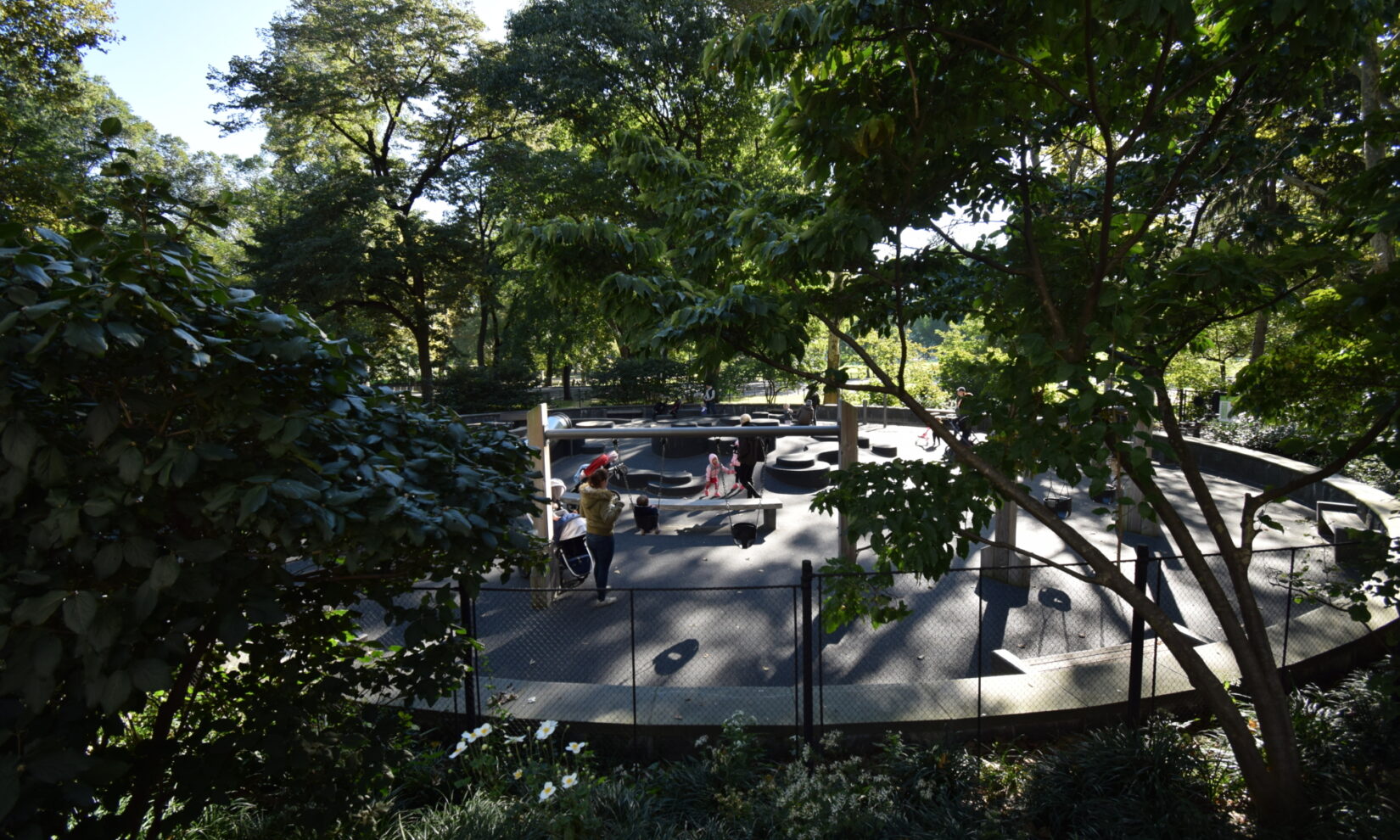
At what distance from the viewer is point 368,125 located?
101 feet

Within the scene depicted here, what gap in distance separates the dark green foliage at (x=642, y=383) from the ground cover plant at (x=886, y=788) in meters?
26.3

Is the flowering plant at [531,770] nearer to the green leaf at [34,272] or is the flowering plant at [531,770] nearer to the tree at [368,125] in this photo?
the green leaf at [34,272]

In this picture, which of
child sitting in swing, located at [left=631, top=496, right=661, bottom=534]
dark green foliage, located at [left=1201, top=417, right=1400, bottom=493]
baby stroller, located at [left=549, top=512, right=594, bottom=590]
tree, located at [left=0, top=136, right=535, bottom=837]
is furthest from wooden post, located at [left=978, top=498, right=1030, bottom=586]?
tree, located at [left=0, top=136, right=535, bottom=837]

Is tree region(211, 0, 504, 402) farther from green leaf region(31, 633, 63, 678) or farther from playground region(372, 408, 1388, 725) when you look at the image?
green leaf region(31, 633, 63, 678)

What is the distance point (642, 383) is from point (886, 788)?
2798cm

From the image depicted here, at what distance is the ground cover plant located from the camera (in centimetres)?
403

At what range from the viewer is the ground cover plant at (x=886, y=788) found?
403 centimetres

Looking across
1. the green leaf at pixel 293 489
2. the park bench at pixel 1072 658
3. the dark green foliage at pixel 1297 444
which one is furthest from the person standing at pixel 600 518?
the green leaf at pixel 293 489

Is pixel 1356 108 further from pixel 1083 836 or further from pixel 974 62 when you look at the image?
pixel 1083 836

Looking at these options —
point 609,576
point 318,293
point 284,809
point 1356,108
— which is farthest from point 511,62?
point 284,809

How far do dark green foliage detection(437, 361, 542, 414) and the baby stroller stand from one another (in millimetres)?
20767

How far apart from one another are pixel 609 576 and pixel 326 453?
7509 mm

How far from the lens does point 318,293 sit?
25.7 metres

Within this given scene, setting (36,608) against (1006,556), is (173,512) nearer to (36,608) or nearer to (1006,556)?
(36,608)
